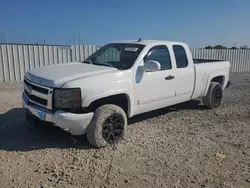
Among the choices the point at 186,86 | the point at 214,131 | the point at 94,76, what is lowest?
the point at 214,131

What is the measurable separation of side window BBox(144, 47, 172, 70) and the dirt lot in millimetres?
1340

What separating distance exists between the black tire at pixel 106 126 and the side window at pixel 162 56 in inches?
55.8

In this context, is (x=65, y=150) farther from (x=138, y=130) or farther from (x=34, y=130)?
(x=138, y=130)

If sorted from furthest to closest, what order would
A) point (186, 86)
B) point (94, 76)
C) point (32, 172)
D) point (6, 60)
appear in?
point (6, 60), point (186, 86), point (94, 76), point (32, 172)

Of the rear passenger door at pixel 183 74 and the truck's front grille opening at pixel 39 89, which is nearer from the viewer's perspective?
the truck's front grille opening at pixel 39 89

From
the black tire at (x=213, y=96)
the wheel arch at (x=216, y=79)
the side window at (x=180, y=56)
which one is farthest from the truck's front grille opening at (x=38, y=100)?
the black tire at (x=213, y=96)

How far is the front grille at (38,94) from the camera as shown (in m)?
3.63

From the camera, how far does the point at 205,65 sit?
6.08 metres

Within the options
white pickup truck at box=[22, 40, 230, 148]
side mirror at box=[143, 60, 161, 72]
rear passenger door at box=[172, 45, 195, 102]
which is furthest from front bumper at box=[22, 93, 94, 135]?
rear passenger door at box=[172, 45, 195, 102]

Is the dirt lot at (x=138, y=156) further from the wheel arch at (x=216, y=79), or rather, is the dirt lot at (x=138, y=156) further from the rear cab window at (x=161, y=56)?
the rear cab window at (x=161, y=56)

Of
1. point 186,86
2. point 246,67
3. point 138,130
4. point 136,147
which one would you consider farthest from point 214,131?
point 246,67

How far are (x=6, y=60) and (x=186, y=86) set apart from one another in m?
7.75

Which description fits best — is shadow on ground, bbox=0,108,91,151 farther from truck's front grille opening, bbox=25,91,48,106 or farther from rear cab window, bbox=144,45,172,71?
rear cab window, bbox=144,45,172,71

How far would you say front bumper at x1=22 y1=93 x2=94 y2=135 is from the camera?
355 centimetres
